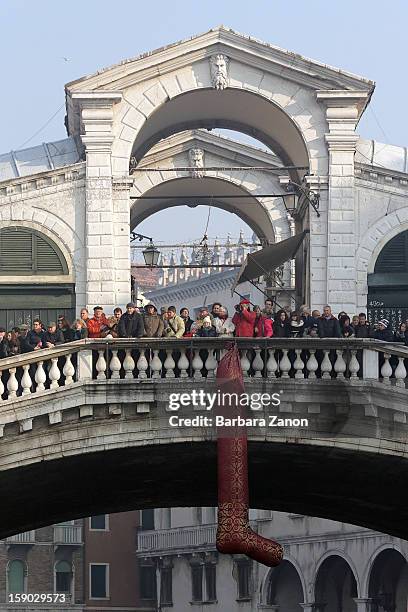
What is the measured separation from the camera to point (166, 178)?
49781 millimetres

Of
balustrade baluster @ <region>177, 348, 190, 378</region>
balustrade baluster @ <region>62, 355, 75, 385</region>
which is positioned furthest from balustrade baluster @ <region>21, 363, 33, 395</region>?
balustrade baluster @ <region>177, 348, 190, 378</region>

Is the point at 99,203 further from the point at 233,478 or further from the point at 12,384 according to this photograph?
the point at 233,478

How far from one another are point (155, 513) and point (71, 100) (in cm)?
5470

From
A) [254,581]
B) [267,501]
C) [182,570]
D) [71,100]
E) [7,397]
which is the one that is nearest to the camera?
[7,397]

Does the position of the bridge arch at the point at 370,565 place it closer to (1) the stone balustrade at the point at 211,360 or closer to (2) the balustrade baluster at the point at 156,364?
(1) the stone balustrade at the point at 211,360

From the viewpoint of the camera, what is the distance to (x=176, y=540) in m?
91.4

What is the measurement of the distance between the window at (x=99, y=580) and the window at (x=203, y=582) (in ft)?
21.2

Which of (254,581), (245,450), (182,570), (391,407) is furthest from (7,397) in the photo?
(182,570)

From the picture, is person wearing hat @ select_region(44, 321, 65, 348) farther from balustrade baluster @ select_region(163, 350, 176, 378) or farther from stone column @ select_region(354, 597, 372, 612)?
stone column @ select_region(354, 597, 372, 612)

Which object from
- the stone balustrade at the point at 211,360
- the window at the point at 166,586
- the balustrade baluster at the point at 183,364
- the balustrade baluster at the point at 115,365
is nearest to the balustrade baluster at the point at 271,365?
the stone balustrade at the point at 211,360

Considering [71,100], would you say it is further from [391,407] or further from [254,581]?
[254,581]

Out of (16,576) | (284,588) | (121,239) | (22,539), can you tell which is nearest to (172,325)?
(121,239)

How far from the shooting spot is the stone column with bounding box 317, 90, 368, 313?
42.3 metres

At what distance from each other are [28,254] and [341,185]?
736cm
